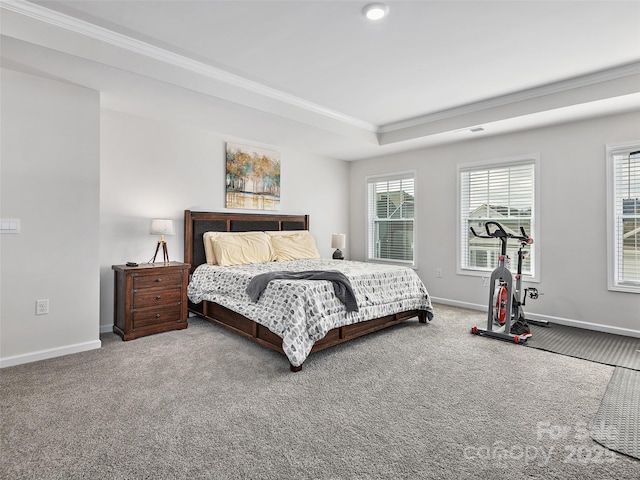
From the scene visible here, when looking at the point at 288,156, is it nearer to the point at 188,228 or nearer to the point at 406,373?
the point at 188,228

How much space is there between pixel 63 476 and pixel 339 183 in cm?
572

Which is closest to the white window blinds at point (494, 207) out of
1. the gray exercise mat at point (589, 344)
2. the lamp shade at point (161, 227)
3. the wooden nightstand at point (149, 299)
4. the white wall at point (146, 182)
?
the gray exercise mat at point (589, 344)

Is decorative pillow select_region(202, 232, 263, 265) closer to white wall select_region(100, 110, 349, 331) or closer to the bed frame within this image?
the bed frame

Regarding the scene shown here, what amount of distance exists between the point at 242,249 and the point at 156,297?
1.24 meters

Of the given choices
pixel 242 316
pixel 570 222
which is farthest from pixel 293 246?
pixel 570 222

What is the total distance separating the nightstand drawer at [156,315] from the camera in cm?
364

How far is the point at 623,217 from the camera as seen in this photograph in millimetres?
3945

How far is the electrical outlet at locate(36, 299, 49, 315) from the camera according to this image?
3.06 meters

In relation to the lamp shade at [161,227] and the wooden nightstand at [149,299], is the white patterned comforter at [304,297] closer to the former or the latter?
the wooden nightstand at [149,299]

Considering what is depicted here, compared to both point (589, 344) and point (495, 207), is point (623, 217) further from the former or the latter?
point (589, 344)

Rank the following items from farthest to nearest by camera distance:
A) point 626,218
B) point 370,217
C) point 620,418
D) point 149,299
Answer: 1. point 370,217
2. point 626,218
3. point 149,299
4. point 620,418

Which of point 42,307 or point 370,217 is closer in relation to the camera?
point 42,307

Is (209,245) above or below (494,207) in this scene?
below

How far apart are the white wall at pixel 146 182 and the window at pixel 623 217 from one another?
4.40m
